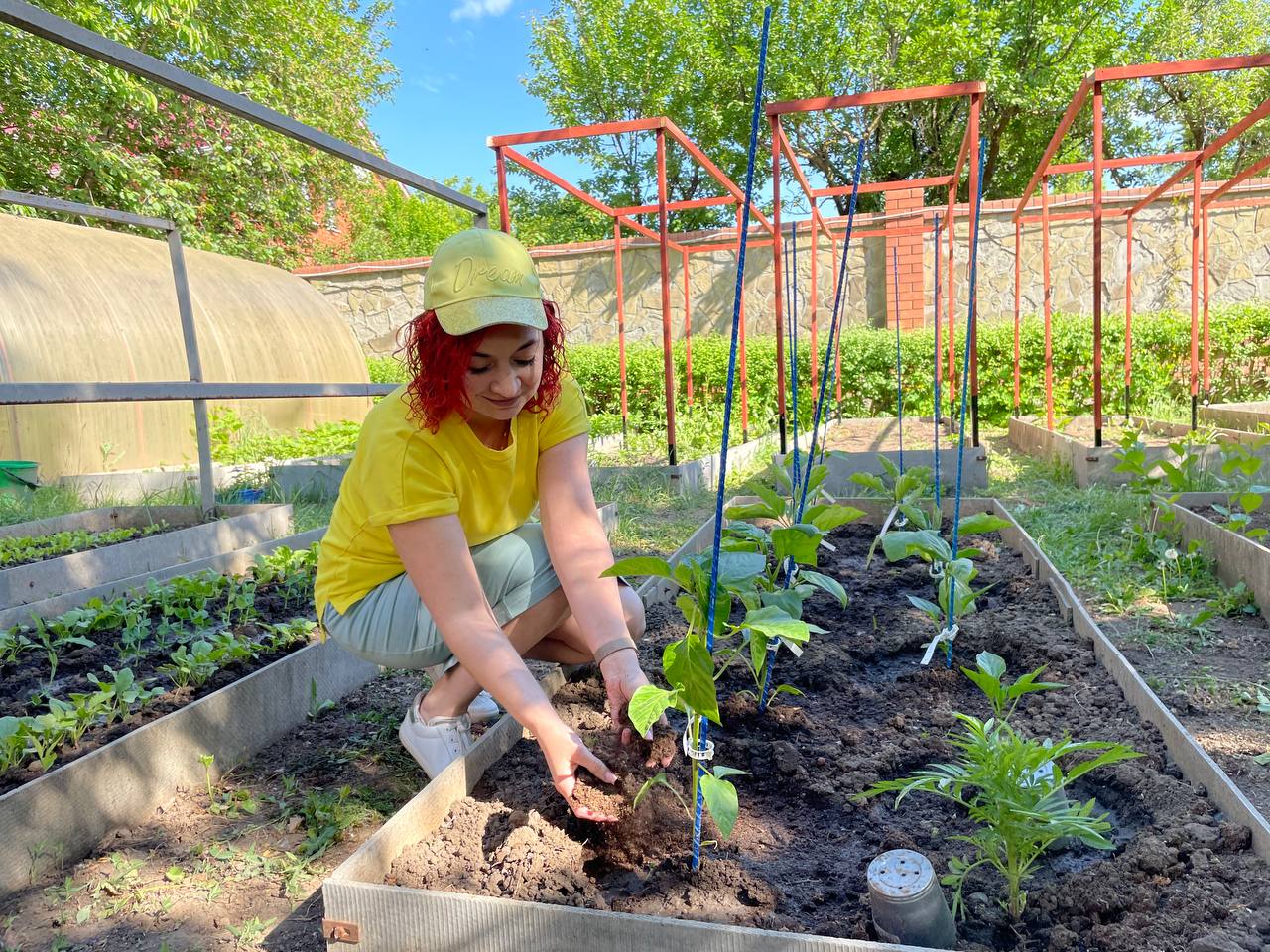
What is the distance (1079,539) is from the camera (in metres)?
3.33

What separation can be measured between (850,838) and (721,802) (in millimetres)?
378

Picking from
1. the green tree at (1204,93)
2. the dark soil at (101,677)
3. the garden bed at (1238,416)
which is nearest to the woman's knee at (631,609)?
the dark soil at (101,677)

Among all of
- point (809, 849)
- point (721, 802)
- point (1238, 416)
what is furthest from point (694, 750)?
point (1238, 416)

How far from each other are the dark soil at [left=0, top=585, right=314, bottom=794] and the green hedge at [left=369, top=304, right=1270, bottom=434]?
579cm

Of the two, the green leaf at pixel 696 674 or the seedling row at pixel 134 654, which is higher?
the green leaf at pixel 696 674

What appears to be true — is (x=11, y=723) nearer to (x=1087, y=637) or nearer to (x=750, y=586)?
(x=750, y=586)

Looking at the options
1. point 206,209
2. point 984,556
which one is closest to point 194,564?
point 984,556

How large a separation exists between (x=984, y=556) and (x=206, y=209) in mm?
12042

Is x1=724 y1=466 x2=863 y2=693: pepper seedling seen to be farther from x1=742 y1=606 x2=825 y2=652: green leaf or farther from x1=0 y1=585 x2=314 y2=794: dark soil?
x1=0 y1=585 x2=314 y2=794: dark soil

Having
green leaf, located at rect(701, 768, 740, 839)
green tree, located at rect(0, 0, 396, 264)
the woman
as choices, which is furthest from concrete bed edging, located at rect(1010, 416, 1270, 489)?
green tree, located at rect(0, 0, 396, 264)

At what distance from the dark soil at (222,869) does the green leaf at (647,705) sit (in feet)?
2.14

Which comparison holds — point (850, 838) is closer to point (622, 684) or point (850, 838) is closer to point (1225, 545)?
point (622, 684)

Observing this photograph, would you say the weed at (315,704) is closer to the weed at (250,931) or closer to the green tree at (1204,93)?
the weed at (250,931)

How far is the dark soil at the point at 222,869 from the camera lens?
4.42 feet
